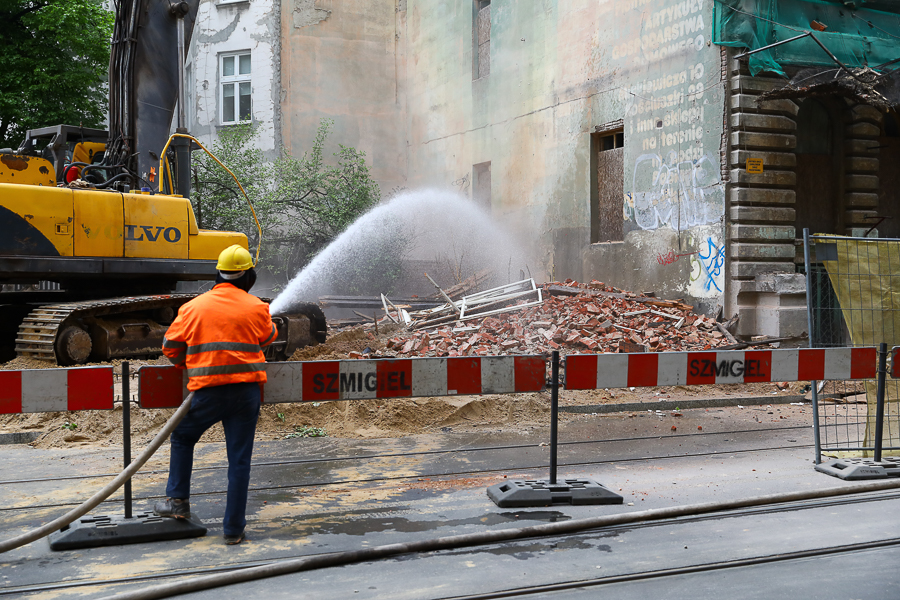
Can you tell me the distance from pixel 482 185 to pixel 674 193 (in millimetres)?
8243

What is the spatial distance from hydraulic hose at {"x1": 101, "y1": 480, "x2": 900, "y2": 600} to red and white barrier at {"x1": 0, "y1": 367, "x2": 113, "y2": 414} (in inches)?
55.9

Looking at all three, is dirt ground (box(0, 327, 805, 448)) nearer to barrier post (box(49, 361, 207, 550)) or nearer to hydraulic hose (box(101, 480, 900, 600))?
barrier post (box(49, 361, 207, 550))

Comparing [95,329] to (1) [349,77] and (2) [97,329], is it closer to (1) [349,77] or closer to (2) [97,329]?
(2) [97,329]

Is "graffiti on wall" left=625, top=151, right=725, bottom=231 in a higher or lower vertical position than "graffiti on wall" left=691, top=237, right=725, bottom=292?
higher

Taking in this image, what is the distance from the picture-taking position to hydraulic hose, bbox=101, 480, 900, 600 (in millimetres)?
4047

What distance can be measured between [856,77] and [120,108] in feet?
37.9

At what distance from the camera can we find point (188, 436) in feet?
16.0

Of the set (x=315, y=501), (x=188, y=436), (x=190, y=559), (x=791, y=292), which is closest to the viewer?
(x=190, y=559)

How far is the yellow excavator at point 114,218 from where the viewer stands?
379 inches

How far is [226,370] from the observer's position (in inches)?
185

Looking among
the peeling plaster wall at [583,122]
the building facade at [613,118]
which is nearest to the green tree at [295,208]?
the building facade at [613,118]

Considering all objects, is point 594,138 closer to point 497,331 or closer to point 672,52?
point 672,52

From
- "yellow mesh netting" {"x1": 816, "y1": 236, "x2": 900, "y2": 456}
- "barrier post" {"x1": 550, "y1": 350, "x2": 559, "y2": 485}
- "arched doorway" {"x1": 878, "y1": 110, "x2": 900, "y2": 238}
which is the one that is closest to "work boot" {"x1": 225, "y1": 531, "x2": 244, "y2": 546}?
"barrier post" {"x1": 550, "y1": 350, "x2": 559, "y2": 485}

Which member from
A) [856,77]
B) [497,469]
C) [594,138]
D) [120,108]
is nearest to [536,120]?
[594,138]
